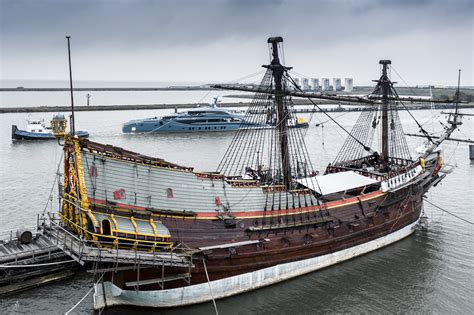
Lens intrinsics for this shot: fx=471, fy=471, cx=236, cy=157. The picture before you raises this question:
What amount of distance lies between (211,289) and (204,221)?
9.46 feet

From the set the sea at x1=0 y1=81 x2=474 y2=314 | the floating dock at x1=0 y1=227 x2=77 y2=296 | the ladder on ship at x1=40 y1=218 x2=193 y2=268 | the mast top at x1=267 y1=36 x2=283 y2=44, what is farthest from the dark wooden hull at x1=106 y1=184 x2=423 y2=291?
the mast top at x1=267 y1=36 x2=283 y2=44

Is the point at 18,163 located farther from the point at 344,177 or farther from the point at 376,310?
the point at 376,310

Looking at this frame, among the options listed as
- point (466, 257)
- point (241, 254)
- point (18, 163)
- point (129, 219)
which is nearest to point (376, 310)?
point (241, 254)

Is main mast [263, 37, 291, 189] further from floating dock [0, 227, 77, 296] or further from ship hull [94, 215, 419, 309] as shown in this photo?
floating dock [0, 227, 77, 296]

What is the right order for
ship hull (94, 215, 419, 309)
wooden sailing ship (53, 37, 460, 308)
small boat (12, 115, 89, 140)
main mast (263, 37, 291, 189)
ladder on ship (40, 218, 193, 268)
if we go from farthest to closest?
small boat (12, 115, 89, 140) → main mast (263, 37, 291, 189) → ship hull (94, 215, 419, 309) → wooden sailing ship (53, 37, 460, 308) → ladder on ship (40, 218, 193, 268)

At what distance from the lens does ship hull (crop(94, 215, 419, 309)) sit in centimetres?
1922

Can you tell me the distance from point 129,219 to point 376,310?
11448 millimetres

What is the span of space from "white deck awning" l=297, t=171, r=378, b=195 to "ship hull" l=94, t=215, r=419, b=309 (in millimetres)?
3431

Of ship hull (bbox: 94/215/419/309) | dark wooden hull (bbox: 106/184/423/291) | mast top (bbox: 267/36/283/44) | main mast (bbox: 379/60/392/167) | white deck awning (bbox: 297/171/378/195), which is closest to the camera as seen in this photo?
ship hull (bbox: 94/215/419/309)

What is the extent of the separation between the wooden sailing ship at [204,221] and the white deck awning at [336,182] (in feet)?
0.23

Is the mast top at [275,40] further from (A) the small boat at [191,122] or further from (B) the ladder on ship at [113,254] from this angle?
(A) the small boat at [191,122]

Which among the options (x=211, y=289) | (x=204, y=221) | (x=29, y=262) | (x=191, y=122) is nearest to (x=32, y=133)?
(x=191, y=122)

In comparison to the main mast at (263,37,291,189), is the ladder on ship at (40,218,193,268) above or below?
below

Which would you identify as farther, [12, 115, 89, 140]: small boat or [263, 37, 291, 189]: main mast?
[12, 115, 89, 140]: small boat
